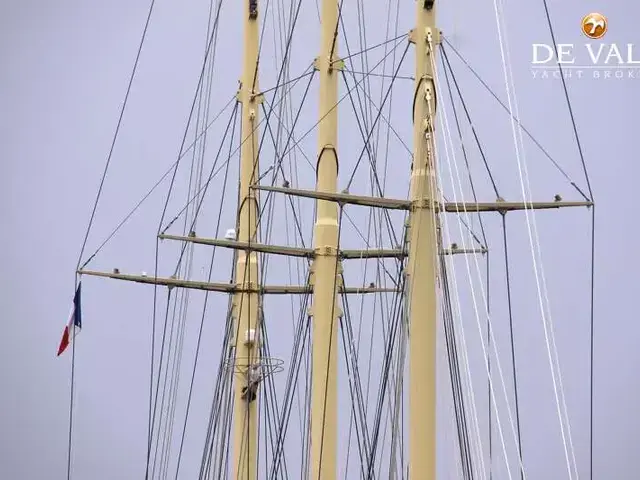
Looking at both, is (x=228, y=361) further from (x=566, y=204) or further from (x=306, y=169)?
(x=306, y=169)

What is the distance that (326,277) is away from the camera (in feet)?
20.0

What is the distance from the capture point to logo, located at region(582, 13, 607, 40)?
30.3 feet

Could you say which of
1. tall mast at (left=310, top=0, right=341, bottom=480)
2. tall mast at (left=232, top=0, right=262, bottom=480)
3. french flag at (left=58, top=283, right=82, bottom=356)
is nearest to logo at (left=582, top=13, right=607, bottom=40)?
tall mast at (left=232, top=0, right=262, bottom=480)

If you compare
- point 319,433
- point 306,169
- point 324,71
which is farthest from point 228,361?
point 306,169

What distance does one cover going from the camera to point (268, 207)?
905 cm

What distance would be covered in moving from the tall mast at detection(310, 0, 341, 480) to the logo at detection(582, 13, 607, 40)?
12.3 ft

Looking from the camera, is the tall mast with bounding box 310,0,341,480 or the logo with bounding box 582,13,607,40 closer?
the tall mast with bounding box 310,0,341,480

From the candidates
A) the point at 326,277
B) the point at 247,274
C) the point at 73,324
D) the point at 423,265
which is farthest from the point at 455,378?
the point at 73,324

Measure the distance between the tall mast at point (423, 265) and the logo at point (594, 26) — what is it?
525 cm

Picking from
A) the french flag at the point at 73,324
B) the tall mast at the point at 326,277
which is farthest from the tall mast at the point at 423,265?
the french flag at the point at 73,324

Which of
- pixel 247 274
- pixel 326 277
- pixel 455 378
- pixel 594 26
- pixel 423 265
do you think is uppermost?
pixel 594 26

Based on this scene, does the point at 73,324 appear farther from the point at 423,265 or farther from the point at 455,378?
the point at 423,265

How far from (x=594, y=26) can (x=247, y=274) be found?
4063 millimetres

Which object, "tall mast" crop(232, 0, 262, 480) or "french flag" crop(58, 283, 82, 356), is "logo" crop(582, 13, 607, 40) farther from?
"french flag" crop(58, 283, 82, 356)
